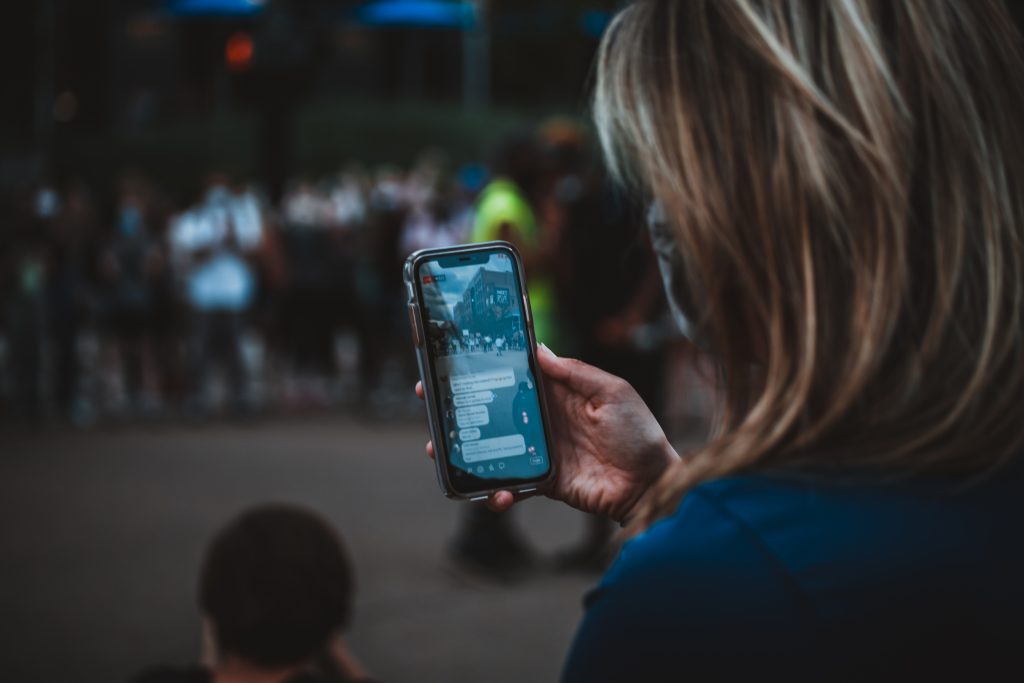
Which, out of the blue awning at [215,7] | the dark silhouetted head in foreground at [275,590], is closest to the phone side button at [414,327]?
the dark silhouetted head in foreground at [275,590]

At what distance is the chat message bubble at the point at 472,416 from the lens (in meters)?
1.64

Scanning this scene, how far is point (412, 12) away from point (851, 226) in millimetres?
24066

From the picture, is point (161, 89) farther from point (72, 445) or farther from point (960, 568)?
point (960, 568)

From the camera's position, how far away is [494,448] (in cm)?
164

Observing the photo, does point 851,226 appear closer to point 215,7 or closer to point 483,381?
point 483,381

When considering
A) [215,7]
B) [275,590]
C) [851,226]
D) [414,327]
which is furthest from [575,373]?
[215,7]

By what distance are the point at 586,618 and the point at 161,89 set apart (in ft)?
114

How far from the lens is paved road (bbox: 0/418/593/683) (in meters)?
5.04

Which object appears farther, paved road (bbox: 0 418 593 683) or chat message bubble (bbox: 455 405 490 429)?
paved road (bbox: 0 418 593 683)

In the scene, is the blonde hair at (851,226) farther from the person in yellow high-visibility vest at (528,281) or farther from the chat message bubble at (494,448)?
the person in yellow high-visibility vest at (528,281)

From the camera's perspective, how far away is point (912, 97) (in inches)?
43.1

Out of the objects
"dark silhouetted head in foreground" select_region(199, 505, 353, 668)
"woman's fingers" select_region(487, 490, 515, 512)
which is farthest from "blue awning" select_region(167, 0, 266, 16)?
"woman's fingers" select_region(487, 490, 515, 512)

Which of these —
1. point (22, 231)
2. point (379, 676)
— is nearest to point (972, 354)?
point (379, 676)

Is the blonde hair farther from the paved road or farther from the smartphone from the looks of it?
the paved road
